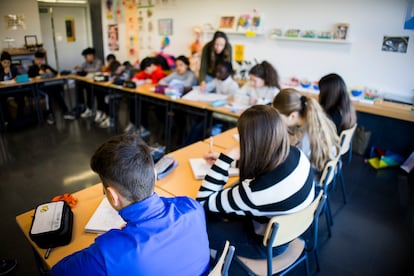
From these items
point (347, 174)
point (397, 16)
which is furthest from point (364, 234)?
point (397, 16)

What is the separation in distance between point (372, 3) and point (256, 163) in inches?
140

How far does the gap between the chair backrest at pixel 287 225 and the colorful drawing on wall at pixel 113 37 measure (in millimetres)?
6811

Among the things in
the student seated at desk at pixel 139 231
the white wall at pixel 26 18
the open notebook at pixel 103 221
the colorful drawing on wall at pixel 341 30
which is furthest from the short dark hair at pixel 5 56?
the colorful drawing on wall at pixel 341 30

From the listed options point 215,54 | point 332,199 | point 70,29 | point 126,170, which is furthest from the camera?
point 70,29

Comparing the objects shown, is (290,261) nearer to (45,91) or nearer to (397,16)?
(397,16)

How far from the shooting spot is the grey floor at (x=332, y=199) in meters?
2.16

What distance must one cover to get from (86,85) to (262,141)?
445cm

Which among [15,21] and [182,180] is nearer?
[182,180]

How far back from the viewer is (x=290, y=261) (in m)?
1.52

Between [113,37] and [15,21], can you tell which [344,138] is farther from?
[113,37]

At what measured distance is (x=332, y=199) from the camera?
292 centimetres

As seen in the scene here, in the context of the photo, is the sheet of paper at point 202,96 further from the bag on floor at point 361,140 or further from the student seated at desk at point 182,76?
the bag on floor at point 361,140

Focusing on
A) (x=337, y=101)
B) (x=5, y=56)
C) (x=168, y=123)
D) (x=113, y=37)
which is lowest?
(x=168, y=123)

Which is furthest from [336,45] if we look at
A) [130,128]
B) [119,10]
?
[119,10]
